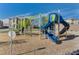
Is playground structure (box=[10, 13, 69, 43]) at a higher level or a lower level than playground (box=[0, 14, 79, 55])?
higher

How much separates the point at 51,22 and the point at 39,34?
19cm

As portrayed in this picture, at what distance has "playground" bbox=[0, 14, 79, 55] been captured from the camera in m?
2.54

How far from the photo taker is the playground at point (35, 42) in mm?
2541

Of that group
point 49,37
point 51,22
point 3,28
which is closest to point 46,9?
point 51,22

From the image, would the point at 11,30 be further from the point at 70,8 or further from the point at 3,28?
the point at 70,8

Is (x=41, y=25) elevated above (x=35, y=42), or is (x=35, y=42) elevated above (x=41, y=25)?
(x=41, y=25)

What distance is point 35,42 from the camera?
2564 mm

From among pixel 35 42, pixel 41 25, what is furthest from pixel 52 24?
pixel 35 42

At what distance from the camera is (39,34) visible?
8.43ft

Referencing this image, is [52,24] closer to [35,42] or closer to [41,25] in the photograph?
[41,25]

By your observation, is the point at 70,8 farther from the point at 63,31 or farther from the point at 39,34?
the point at 39,34

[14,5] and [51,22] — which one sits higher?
[14,5]

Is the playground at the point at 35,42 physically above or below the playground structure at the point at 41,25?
below
